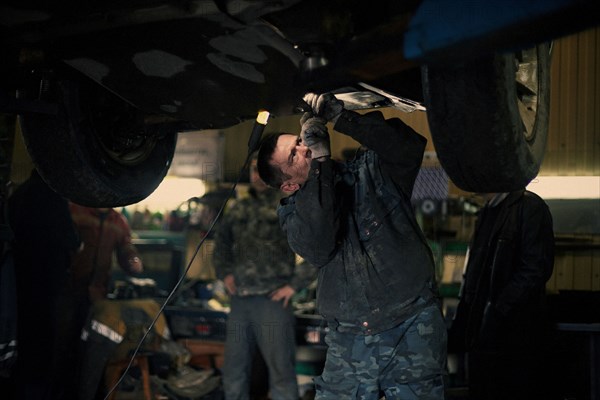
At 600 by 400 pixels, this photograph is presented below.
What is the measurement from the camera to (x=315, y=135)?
6.59 ft

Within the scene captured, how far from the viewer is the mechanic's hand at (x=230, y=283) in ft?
12.6

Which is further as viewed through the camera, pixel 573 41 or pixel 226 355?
pixel 573 41

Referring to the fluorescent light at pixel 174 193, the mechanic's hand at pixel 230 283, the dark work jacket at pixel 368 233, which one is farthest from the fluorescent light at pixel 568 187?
the fluorescent light at pixel 174 193

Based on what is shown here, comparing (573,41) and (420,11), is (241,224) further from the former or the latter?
(573,41)

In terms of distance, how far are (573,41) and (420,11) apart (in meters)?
4.26

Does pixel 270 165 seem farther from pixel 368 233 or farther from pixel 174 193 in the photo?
pixel 174 193

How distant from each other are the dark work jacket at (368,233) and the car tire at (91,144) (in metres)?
0.67

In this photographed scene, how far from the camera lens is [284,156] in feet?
7.39

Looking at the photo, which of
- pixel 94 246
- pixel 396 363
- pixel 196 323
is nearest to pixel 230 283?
pixel 196 323

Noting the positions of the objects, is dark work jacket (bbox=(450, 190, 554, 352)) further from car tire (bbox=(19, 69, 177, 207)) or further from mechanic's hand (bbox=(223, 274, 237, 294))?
car tire (bbox=(19, 69, 177, 207))

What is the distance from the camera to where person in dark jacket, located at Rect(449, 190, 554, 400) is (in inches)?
115

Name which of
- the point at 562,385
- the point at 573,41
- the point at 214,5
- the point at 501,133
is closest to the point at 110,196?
the point at 214,5

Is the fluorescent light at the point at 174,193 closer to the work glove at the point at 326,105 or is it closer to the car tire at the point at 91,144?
the car tire at the point at 91,144

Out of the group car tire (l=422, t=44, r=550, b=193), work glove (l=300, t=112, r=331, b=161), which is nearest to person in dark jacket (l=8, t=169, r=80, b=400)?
work glove (l=300, t=112, r=331, b=161)
